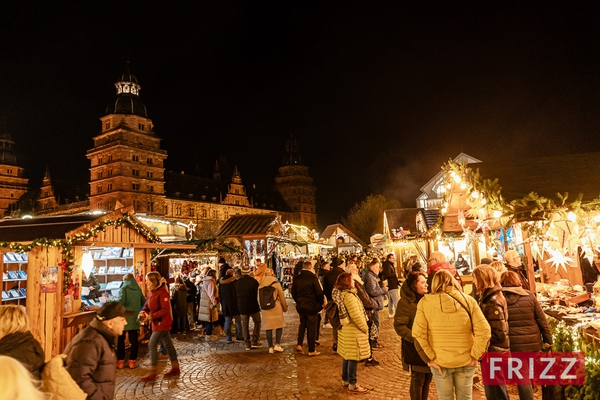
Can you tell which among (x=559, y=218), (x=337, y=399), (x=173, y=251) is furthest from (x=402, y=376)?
(x=173, y=251)

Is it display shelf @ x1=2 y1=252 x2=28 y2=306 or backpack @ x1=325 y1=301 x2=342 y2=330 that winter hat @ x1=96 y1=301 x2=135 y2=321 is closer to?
backpack @ x1=325 y1=301 x2=342 y2=330

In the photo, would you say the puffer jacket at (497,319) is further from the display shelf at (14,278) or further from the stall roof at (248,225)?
the stall roof at (248,225)

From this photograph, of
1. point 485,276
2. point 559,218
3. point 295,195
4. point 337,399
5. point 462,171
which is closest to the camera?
point 485,276

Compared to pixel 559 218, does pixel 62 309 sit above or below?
below

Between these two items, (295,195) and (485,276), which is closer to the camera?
(485,276)

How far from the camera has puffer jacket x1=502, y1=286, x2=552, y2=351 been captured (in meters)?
4.26

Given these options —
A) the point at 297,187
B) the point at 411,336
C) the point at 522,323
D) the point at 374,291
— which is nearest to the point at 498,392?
the point at 522,323

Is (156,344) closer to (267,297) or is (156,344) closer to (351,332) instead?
(267,297)

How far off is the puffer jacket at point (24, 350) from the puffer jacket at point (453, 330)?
3024mm

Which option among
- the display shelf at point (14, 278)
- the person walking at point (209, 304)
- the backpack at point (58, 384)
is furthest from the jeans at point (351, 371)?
the display shelf at point (14, 278)

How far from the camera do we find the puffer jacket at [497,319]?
407 centimetres

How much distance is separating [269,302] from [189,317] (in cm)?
444

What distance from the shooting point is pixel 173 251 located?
1241cm

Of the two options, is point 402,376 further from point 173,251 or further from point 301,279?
point 173,251
